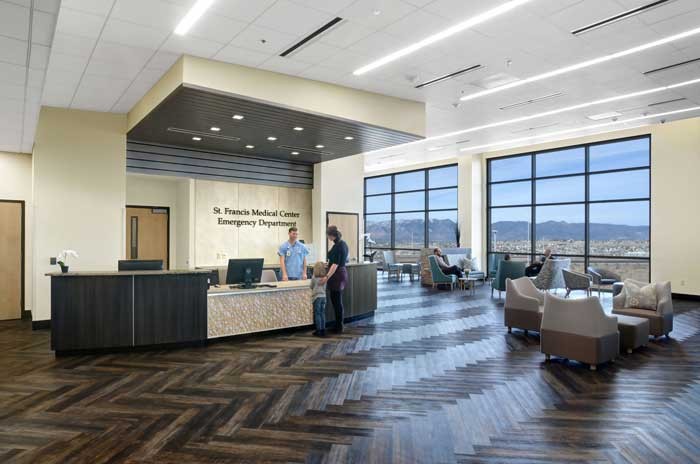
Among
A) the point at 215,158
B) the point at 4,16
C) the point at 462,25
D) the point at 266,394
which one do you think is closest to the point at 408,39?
the point at 462,25

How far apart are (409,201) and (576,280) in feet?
26.1

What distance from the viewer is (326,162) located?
11.2 m

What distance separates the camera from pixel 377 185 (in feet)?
60.9

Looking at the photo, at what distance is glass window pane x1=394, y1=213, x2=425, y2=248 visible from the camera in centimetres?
1684

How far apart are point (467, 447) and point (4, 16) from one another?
4.51 metres

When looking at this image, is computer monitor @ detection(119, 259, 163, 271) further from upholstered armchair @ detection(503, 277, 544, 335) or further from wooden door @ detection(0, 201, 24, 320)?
upholstered armchair @ detection(503, 277, 544, 335)

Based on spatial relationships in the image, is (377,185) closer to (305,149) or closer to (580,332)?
(305,149)

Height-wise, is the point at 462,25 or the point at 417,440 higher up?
the point at 462,25

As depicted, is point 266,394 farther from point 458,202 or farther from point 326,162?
point 458,202

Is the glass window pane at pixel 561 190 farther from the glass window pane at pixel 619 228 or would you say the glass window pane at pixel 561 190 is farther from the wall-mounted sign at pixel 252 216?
the wall-mounted sign at pixel 252 216

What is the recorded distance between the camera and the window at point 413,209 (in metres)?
15.9

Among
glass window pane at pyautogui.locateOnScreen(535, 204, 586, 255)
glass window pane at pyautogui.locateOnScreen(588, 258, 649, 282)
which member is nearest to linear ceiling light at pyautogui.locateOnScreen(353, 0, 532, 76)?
glass window pane at pyautogui.locateOnScreen(588, 258, 649, 282)

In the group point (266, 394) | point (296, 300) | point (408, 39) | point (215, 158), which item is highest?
point (408, 39)

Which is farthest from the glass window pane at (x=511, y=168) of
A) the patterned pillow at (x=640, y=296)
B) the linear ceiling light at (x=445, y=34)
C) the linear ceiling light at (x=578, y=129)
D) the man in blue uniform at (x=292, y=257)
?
the linear ceiling light at (x=445, y=34)
